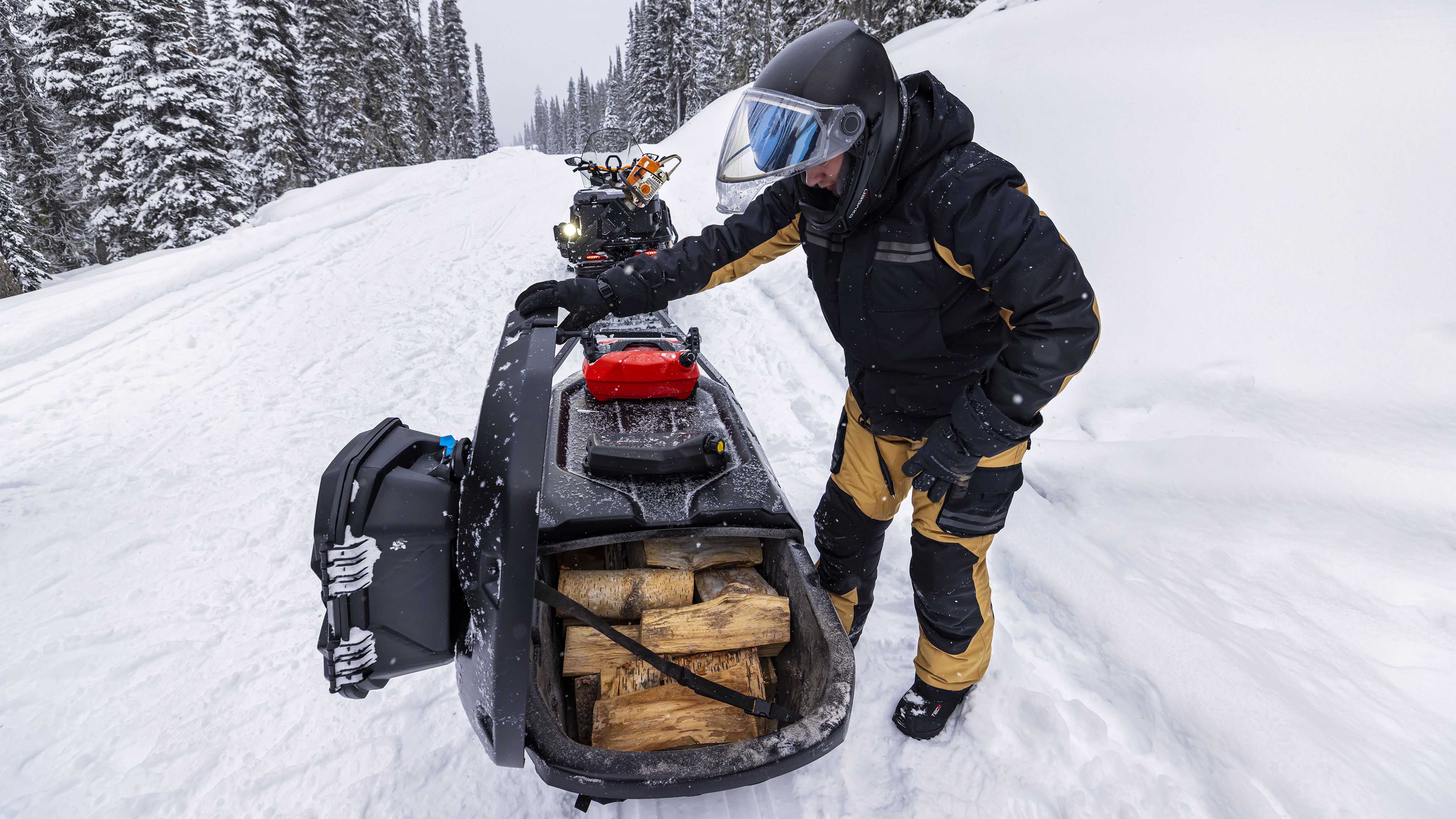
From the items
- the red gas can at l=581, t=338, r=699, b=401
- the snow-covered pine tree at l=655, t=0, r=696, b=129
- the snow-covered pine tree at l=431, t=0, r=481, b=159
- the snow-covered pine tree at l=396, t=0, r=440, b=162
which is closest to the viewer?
the red gas can at l=581, t=338, r=699, b=401

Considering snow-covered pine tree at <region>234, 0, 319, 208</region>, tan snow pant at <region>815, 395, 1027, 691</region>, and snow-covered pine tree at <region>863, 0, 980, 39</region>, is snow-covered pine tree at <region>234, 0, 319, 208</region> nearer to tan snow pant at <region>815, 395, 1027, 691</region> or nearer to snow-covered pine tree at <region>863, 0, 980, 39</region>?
snow-covered pine tree at <region>863, 0, 980, 39</region>

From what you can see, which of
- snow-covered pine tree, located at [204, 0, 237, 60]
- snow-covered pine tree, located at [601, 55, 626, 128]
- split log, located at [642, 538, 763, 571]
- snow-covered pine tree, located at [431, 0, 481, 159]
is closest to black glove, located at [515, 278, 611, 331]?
split log, located at [642, 538, 763, 571]

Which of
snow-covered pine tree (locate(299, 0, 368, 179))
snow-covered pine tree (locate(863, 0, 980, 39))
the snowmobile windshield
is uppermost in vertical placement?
snow-covered pine tree (locate(863, 0, 980, 39))

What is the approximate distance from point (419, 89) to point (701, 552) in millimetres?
37747

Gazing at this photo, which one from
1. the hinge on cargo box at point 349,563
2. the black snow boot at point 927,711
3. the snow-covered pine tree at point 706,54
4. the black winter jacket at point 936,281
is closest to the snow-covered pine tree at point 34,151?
→ the black winter jacket at point 936,281

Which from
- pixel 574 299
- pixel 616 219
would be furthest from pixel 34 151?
pixel 574 299

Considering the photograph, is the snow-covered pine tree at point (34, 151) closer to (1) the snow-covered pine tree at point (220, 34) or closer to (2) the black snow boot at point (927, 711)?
(1) the snow-covered pine tree at point (220, 34)

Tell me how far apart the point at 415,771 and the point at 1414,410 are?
14.0 feet

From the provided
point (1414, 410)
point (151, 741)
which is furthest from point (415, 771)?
point (1414, 410)

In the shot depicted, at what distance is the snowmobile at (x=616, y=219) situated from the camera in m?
6.21

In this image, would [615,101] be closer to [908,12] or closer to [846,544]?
[908,12]

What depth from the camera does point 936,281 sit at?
1.63 m

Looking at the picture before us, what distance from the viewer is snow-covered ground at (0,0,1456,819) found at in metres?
1.83

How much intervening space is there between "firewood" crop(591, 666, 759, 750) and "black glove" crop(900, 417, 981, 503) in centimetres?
90
